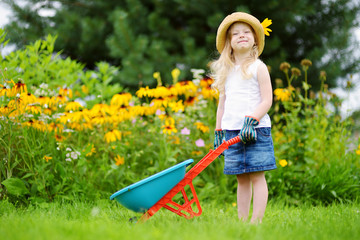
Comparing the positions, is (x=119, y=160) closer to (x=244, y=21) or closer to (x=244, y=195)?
(x=244, y=195)

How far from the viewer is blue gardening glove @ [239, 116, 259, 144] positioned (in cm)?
232

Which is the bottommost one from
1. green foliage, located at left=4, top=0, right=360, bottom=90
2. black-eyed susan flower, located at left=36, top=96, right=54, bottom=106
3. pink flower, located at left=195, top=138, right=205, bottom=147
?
Result: pink flower, located at left=195, top=138, right=205, bottom=147

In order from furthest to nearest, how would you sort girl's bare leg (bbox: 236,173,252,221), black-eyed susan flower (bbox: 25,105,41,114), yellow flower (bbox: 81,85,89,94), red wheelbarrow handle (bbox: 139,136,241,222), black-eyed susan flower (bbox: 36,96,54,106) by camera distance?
yellow flower (bbox: 81,85,89,94) → black-eyed susan flower (bbox: 36,96,54,106) → black-eyed susan flower (bbox: 25,105,41,114) → girl's bare leg (bbox: 236,173,252,221) → red wheelbarrow handle (bbox: 139,136,241,222)

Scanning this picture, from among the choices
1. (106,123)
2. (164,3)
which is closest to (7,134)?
(106,123)

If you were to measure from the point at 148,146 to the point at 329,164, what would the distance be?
1709mm

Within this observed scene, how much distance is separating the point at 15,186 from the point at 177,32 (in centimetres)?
452

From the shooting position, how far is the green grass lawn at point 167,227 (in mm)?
1811

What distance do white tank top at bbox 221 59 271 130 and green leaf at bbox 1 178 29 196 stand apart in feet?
5.27

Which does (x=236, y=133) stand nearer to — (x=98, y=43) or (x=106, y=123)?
(x=106, y=123)

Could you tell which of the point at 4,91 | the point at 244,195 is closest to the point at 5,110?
the point at 4,91

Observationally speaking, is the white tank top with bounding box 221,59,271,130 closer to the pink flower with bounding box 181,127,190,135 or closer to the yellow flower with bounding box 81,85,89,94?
the pink flower with bounding box 181,127,190,135

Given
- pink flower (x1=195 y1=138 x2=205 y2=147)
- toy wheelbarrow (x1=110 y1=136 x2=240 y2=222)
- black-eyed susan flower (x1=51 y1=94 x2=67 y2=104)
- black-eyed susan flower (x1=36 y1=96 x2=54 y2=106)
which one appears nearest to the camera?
toy wheelbarrow (x1=110 y1=136 x2=240 y2=222)

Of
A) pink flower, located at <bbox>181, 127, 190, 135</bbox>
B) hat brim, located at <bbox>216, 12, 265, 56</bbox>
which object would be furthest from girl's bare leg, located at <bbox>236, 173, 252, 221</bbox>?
pink flower, located at <bbox>181, 127, 190, 135</bbox>

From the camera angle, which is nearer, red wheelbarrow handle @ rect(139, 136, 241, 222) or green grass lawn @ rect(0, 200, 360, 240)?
green grass lawn @ rect(0, 200, 360, 240)
